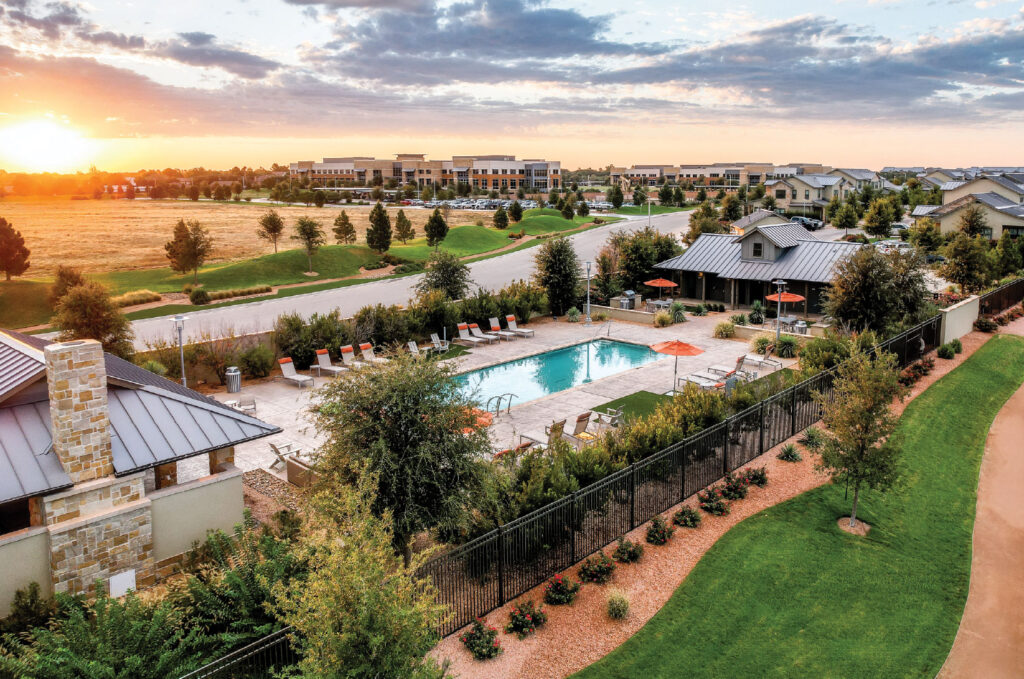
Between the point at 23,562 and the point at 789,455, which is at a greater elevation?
the point at 23,562

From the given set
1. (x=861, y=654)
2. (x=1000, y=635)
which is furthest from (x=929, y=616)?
(x=861, y=654)

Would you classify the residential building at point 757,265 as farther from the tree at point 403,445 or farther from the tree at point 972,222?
the tree at point 403,445

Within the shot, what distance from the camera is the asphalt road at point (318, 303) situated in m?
31.1

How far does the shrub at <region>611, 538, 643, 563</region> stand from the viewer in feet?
37.5

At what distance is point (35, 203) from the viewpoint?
129500 mm

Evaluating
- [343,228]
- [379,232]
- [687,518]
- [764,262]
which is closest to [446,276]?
[764,262]

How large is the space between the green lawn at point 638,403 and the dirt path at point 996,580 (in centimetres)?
773

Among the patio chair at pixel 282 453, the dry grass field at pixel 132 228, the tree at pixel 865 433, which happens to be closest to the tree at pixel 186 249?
the dry grass field at pixel 132 228

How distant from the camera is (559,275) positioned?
33031mm

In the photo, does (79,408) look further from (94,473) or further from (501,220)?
(501,220)

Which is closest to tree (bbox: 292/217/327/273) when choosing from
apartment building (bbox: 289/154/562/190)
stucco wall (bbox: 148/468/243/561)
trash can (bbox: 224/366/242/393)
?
trash can (bbox: 224/366/242/393)

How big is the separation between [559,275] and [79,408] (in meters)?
25.2

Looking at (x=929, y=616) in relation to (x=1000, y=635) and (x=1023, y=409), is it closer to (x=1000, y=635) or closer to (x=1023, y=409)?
(x=1000, y=635)

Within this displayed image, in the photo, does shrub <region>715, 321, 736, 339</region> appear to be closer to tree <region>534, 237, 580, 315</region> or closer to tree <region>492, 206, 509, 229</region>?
tree <region>534, 237, 580, 315</region>
